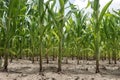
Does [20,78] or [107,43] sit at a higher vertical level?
[107,43]

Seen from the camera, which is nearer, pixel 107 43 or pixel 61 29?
pixel 61 29

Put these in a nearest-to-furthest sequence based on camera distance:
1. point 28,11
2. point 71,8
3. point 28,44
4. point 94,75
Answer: point 94,75 → point 71,8 → point 28,11 → point 28,44

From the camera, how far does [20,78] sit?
374 centimetres

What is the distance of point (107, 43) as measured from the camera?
654cm

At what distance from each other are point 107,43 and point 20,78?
3302 mm

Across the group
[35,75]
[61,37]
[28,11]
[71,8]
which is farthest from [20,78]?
[28,11]

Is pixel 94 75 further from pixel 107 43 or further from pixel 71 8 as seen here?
pixel 107 43

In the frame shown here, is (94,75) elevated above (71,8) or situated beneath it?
situated beneath

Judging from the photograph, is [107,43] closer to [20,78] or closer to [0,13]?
[0,13]

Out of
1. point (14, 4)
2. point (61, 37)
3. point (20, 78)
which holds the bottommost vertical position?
point (20, 78)

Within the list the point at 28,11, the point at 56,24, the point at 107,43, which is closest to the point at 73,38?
the point at 107,43

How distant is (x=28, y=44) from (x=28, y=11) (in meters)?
1.34

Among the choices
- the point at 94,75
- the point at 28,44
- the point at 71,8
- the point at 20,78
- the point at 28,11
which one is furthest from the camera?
the point at 28,44

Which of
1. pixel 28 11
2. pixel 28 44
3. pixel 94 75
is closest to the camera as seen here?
pixel 94 75
